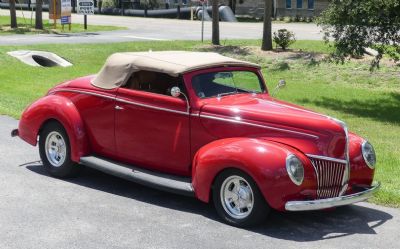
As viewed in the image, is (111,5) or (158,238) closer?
(158,238)

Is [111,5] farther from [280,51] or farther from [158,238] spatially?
[158,238]

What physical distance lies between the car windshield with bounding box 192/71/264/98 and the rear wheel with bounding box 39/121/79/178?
6.18ft

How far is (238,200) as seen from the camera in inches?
231

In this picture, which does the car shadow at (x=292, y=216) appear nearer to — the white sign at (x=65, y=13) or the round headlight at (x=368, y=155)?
the round headlight at (x=368, y=155)

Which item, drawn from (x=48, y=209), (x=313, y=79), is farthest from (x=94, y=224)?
(x=313, y=79)

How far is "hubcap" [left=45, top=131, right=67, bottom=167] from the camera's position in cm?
744

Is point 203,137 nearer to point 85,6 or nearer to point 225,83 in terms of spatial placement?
point 225,83

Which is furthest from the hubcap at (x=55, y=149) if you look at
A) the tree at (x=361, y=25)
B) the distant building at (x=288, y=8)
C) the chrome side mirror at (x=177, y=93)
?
the distant building at (x=288, y=8)

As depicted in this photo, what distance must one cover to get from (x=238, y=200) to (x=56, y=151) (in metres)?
2.75

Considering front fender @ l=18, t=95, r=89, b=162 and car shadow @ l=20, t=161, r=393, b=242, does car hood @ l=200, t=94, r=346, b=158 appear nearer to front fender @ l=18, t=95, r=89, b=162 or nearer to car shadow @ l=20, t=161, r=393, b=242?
car shadow @ l=20, t=161, r=393, b=242

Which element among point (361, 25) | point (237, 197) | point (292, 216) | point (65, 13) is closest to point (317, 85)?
point (361, 25)

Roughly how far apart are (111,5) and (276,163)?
5859 cm

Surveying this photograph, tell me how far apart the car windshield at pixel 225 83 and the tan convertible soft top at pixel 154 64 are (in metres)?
0.11

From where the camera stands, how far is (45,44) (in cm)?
2395
